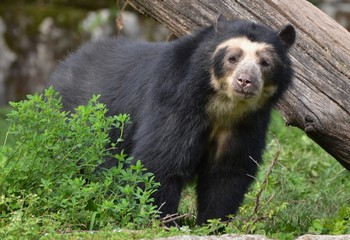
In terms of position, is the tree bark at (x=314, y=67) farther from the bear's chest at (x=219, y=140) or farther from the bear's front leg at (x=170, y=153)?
the bear's front leg at (x=170, y=153)

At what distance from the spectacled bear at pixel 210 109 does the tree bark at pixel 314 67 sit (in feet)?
0.83

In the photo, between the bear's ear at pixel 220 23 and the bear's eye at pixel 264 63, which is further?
the bear's ear at pixel 220 23

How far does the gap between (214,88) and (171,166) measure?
70 cm

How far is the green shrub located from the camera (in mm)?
5863

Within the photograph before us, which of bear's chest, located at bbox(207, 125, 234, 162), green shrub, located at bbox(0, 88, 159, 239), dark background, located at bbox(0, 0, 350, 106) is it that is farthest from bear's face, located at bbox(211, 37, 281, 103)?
dark background, located at bbox(0, 0, 350, 106)

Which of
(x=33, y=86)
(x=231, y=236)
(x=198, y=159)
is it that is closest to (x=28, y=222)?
(x=231, y=236)

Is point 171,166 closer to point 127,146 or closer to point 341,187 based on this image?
point 127,146

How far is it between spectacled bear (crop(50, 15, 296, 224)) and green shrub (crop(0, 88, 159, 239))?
1.93 ft

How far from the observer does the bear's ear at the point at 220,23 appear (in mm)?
6844

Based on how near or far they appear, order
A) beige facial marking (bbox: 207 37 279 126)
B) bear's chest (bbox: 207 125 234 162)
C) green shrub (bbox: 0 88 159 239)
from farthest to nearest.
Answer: bear's chest (bbox: 207 125 234 162)
beige facial marking (bbox: 207 37 279 126)
green shrub (bbox: 0 88 159 239)

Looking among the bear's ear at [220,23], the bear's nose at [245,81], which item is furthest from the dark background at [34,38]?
the bear's nose at [245,81]

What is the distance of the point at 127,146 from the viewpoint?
7.48 metres

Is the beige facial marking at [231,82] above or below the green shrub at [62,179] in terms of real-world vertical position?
above

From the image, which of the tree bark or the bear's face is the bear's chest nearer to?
the bear's face
